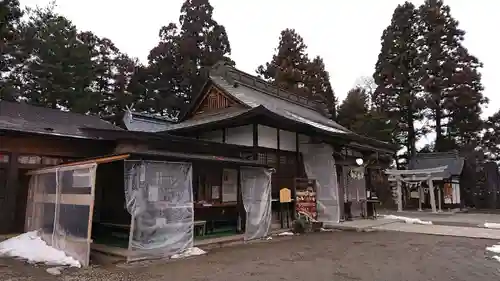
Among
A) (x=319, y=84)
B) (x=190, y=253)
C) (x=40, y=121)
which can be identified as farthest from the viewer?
(x=319, y=84)

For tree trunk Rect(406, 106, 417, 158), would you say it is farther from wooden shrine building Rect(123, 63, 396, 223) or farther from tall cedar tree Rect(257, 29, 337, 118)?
wooden shrine building Rect(123, 63, 396, 223)

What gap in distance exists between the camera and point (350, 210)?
1291 centimetres

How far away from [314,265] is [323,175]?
6.17m

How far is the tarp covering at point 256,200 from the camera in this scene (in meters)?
8.36

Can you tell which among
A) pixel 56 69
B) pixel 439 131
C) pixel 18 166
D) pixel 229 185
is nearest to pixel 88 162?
pixel 18 166

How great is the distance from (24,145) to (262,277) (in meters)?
6.23

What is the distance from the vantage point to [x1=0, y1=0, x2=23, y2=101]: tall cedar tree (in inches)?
595

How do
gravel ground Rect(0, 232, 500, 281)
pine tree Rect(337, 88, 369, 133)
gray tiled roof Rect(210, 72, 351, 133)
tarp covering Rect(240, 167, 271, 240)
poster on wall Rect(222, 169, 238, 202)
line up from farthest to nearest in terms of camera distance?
pine tree Rect(337, 88, 369, 133)
gray tiled roof Rect(210, 72, 351, 133)
poster on wall Rect(222, 169, 238, 202)
tarp covering Rect(240, 167, 271, 240)
gravel ground Rect(0, 232, 500, 281)

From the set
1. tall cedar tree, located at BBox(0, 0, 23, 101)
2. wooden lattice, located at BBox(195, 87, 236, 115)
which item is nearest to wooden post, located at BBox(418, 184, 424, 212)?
wooden lattice, located at BBox(195, 87, 236, 115)

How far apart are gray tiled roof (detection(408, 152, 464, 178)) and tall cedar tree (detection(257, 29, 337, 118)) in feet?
21.4

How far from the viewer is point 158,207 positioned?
6219mm

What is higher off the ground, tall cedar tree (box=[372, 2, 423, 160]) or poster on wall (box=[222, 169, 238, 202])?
tall cedar tree (box=[372, 2, 423, 160])

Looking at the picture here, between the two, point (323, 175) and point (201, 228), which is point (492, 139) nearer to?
point (323, 175)

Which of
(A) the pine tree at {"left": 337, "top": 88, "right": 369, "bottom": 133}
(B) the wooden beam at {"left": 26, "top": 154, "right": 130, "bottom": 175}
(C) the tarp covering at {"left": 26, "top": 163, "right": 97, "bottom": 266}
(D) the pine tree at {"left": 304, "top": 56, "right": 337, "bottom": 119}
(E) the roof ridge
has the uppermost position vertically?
(D) the pine tree at {"left": 304, "top": 56, "right": 337, "bottom": 119}
